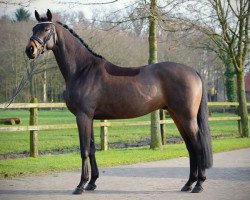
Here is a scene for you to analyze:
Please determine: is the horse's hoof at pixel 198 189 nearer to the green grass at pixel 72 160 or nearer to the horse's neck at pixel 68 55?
the horse's neck at pixel 68 55

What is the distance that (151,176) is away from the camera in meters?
6.98

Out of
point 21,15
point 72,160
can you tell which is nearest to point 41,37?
point 72,160

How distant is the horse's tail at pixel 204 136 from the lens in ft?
19.0

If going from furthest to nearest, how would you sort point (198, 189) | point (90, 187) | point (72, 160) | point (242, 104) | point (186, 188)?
point (242, 104), point (72, 160), point (90, 187), point (186, 188), point (198, 189)

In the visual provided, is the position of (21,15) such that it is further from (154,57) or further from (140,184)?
(140,184)

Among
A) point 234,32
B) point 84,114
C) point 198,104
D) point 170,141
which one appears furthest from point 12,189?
point 234,32

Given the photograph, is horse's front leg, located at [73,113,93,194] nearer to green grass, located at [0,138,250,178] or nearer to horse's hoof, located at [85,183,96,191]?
horse's hoof, located at [85,183,96,191]

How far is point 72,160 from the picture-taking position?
8711 millimetres

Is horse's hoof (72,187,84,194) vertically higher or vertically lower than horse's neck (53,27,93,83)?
lower

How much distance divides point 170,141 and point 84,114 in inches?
343

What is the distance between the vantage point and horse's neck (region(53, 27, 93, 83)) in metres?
5.88

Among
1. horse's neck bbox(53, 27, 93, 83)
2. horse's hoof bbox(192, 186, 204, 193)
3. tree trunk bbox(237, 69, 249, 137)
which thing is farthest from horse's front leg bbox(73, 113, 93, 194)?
tree trunk bbox(237, 69, 249, 137)

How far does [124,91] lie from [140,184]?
1.56 m

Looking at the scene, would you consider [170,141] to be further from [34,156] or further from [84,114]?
[84,114]
